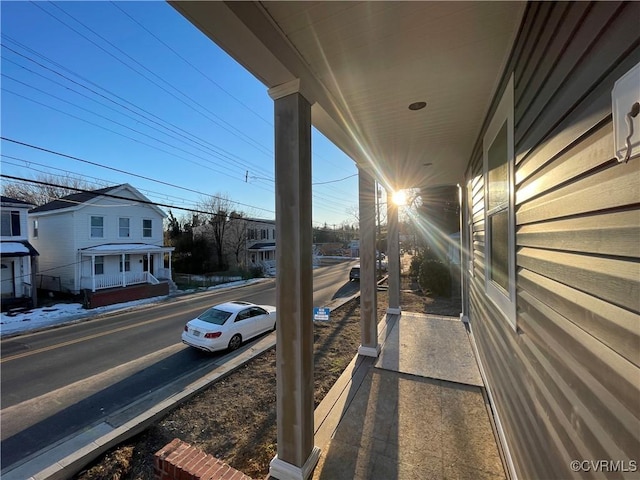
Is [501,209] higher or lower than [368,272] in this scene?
higher

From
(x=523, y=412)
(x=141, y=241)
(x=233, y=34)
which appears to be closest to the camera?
(x=233, y=34)

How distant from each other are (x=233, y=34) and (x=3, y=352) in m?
9.88

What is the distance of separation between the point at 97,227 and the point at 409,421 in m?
17.5

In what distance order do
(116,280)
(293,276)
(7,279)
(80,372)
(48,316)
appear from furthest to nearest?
(116,280), (7,279), (48,316), (80,372), (293,276)

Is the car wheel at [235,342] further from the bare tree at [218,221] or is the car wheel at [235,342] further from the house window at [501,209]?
the bare tree at [218,221]

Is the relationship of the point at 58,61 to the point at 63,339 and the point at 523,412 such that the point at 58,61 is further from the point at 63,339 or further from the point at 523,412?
the point at 523,412

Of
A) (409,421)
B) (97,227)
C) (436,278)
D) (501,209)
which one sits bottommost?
(409,421)

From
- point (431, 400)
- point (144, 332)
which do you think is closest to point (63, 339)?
point (144, 332)

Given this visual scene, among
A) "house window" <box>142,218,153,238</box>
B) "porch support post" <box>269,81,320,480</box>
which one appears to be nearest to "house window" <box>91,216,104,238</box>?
"house window" <box>142,218,153,238</box>

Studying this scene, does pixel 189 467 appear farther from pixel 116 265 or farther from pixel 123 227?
pixel 123 227

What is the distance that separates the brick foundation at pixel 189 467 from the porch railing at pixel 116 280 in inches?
596

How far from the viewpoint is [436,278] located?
10.8 meters

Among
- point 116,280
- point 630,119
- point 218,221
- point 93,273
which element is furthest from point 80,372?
point 218,221

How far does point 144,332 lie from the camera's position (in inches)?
322
